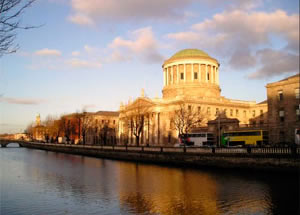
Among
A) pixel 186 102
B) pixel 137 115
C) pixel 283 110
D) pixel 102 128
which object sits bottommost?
pixel 102 128

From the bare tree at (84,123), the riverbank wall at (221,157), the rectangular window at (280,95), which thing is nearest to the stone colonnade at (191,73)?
the bare tree at (84,123)

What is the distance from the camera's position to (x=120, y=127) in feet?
398

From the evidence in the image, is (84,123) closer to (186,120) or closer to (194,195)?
(186,120)

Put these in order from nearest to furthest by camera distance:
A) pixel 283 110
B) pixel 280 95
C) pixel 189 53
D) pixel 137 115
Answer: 1. pixel 283 110
2. pixel 280 95
3. pixel 137 115
4. pixel 189 53

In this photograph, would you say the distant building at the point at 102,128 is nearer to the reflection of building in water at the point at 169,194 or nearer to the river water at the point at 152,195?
the river water at the point at 152,195

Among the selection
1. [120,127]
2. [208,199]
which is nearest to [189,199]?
[208,199]

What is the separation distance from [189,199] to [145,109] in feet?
240

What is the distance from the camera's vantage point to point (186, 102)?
9300cm

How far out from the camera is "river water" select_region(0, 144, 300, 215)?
62.9ft

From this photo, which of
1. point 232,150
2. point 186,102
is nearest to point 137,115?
point 186,102

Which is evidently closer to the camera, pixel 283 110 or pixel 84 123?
pixel 283 110

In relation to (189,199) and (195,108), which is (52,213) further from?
(195,108)

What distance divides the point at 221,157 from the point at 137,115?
152 feet

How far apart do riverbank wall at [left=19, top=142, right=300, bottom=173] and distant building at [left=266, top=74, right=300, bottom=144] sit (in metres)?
15.6
